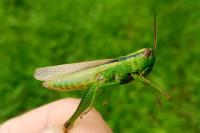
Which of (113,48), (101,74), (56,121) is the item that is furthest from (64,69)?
(113,48)

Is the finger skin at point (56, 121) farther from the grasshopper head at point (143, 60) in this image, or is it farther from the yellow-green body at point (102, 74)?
the grasshopper head at point (143, 60)

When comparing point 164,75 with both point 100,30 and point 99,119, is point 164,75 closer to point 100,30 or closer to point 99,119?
point 100,30

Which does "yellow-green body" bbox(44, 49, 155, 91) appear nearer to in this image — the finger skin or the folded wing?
the folded wing

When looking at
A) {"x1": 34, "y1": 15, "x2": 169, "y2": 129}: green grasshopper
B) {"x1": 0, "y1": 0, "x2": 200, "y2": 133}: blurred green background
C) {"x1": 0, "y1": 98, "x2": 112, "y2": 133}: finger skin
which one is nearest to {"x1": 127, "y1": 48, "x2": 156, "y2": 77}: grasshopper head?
{"x1": 34, "y1": 15, "x2": 169, "y2": 129}: green grasshopper

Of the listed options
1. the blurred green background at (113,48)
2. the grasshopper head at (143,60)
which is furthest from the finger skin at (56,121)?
the blurred green background at (113,48)

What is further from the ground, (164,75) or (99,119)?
(99,119)

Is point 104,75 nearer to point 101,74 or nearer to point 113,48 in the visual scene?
point 101,74

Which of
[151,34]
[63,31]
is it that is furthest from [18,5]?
[151,34]
